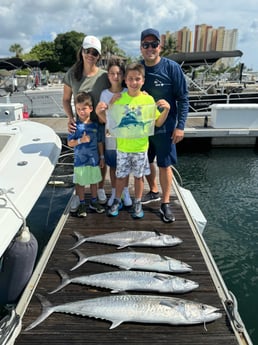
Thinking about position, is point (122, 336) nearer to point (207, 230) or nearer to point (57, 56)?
point (207, 230)

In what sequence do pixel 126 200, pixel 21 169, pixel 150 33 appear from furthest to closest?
pixel 126 200
pixel 21 169
pixel 150 33

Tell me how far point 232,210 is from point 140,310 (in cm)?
498

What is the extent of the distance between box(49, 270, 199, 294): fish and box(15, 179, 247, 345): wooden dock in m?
0.05

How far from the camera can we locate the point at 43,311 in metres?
2.30

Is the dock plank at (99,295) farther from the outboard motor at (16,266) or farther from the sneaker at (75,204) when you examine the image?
the sneaker at (75,204)

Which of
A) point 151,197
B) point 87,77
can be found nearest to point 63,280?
point 151,197

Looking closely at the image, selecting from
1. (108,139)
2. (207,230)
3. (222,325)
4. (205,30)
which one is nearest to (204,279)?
(222,325)

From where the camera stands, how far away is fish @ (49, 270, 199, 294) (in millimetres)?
2457

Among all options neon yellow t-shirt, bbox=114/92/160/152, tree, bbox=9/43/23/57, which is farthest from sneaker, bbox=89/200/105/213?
tree, bbox=9/43/23/57

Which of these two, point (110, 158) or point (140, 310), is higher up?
point (110, 158)

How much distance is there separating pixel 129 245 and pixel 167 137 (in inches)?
50.6

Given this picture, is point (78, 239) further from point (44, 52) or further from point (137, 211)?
point (44, 52)

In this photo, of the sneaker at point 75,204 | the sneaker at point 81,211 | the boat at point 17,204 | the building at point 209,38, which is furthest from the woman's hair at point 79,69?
the building at point 209,38

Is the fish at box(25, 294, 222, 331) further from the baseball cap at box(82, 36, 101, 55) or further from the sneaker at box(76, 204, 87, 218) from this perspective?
the baseball cap at box(82, 36, 101, 55)
